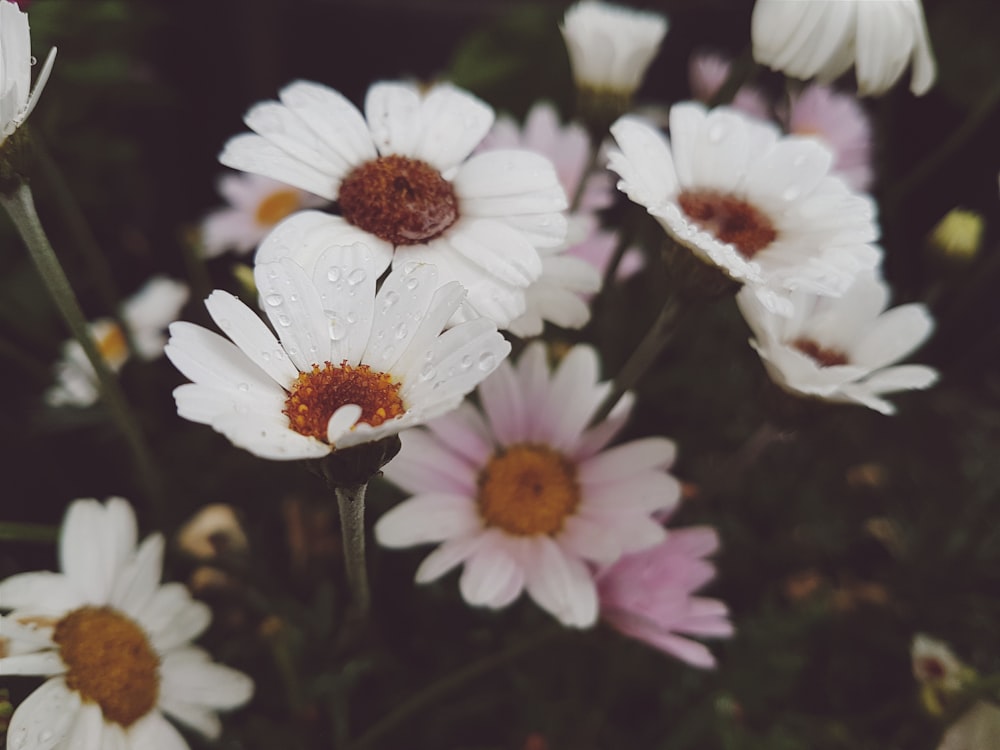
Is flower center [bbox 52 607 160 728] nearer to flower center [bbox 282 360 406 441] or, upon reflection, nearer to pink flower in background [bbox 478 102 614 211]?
flower center [bbox 282 360 406 441]

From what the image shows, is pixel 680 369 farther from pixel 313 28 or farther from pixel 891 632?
pixel 313 28

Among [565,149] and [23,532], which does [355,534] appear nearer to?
[23,532]

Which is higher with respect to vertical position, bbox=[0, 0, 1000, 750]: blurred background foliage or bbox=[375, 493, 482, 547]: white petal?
bbox=[375, 493, 482, 547]: white petal

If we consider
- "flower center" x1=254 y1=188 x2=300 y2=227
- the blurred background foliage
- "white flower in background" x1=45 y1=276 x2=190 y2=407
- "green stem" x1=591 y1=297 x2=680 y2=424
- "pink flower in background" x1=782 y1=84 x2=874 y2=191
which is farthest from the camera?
"pink flower in background" x1=782 y1=84 x2=874 y2=191

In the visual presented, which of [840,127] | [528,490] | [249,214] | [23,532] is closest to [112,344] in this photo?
[249,214]

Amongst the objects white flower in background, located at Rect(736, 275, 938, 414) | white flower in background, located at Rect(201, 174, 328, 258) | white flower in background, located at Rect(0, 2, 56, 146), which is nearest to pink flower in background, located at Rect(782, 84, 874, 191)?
white flower in background, located at Rect(736, 275, 938, 414)

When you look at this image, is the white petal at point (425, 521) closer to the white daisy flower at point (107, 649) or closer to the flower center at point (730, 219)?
the white daisy flower at point (107, 649)

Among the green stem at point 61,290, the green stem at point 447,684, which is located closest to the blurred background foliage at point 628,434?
the green stem at point 447,684
